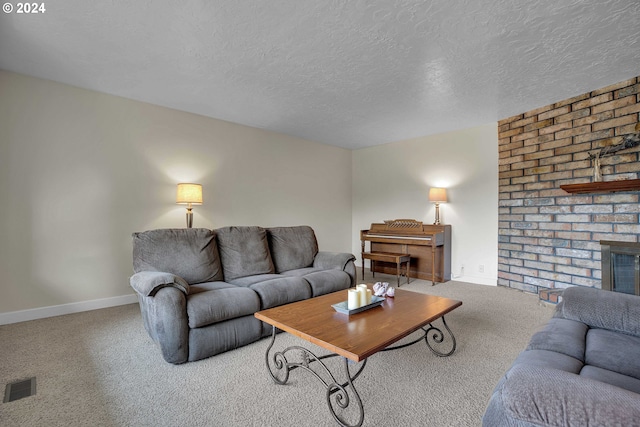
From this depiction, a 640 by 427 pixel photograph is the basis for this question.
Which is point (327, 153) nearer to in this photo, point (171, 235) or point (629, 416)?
point (171, 235)

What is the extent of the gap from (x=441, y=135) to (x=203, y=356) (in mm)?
4560

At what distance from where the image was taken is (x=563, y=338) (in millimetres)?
1380

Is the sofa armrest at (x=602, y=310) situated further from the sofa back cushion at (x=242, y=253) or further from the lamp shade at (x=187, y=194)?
the lamp shade at (x=187, y=194)

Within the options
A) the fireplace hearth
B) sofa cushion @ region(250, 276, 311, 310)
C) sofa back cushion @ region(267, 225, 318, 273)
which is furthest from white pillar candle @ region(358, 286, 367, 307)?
the fireplace hearth

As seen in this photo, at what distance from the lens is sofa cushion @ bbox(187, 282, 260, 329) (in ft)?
6.87

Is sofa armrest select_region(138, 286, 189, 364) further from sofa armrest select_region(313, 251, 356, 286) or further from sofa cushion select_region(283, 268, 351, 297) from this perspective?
sofa armrest select_region(313, 251, 356, 286)

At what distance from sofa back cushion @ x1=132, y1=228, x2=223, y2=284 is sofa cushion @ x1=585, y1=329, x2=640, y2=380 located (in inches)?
105

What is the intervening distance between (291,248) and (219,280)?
92cm

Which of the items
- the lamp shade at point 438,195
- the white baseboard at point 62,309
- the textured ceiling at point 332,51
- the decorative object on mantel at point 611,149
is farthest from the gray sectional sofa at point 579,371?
the white baseboard at point 62,309

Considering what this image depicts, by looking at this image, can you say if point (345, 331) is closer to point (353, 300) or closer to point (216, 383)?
point (353, 300)

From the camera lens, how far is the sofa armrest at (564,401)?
65cm

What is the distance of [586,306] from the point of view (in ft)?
5.25

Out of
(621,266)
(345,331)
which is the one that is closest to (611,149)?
(621,266)

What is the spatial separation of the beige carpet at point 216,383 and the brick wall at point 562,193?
4.62ft
